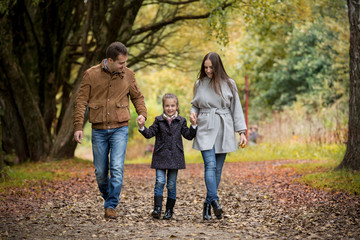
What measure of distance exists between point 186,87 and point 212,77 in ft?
64.4

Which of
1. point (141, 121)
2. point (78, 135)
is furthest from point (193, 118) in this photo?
point (78, 135)

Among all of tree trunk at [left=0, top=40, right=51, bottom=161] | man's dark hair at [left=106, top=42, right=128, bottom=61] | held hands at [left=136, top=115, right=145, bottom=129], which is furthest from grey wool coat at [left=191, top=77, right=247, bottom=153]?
tree trunk at [left=0, top=40, right=51, bottom=161]

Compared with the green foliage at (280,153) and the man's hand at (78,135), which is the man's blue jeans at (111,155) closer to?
the man's hand at (78,135)

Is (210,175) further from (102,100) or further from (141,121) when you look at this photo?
(102,100)

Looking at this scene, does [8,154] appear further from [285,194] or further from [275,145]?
[275,145]

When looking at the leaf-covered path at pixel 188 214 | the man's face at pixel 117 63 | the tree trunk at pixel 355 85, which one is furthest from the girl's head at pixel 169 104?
the tree trunk at pixel 355 85

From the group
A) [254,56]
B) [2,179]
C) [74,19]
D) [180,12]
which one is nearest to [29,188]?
[2,179]

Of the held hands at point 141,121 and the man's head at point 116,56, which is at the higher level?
the man's head at point 116,56

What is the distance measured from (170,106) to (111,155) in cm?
89

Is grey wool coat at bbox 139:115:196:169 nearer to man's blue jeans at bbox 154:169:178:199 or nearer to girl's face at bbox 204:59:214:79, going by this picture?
man's blue jeans at bbox 154:169:178:199

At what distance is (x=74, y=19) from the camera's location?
1395 cm

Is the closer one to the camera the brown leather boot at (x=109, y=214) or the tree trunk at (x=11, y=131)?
the brown leather boot at (x=109, y=214)

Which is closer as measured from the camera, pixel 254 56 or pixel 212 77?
pixel 212 77

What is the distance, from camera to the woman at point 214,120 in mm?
5309
